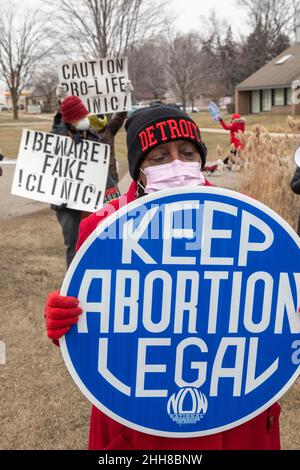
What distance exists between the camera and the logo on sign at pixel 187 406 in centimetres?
144

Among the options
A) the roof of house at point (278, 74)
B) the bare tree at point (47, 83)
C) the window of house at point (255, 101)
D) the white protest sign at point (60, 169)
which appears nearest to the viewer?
the white protest sign at point (60, 169)

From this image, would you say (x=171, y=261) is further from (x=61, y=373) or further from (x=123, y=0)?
(x=123, y=0)

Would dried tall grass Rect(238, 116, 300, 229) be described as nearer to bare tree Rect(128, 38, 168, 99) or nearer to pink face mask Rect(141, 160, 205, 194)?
pink face mask Rect(141, 160, 205, 194)

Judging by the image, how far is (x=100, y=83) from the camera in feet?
18.6

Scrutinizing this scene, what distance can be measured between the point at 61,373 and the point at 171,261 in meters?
2.64

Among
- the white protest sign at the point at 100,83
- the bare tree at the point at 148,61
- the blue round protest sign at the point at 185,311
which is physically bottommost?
the blue round protest sign at the point at 185,311

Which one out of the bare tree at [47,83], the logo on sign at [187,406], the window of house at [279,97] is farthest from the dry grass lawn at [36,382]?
the bare tree at [47,83]

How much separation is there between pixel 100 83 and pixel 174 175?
4297 mm

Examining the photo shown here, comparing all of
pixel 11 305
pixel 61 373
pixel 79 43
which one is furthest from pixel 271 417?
pixel 79 43

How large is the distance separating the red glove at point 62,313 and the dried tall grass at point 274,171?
5390 mm

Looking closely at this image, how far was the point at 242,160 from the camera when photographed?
24.2ft

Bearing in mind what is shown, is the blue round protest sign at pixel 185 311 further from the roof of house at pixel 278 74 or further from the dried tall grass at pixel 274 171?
the roof of house at pixel 278 74

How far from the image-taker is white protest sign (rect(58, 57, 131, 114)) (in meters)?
5.62

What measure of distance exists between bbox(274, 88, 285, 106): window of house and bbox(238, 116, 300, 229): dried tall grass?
1339 inches
